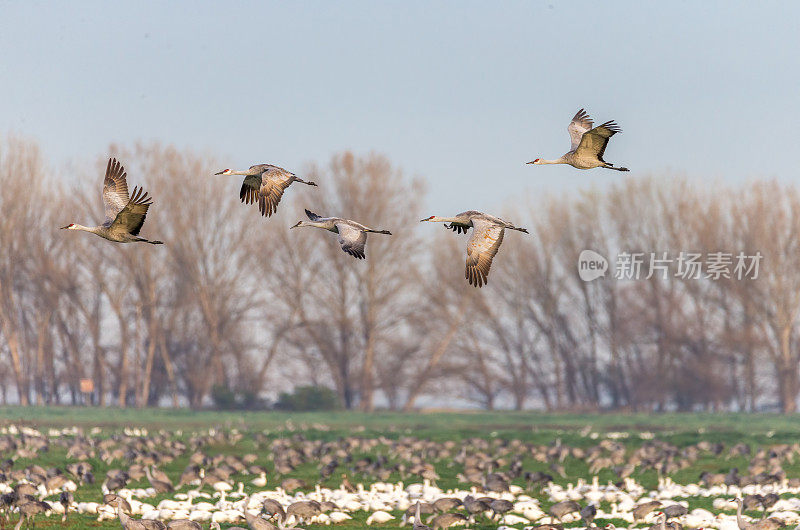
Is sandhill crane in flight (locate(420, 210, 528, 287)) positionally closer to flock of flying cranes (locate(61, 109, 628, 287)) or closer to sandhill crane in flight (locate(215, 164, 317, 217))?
flock of flying cranes (locate(61, 109, 628, 287))

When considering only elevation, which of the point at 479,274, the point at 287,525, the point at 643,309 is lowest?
the point at 287,525

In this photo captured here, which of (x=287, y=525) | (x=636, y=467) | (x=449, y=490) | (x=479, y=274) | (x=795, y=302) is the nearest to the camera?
(x=479, y=274)

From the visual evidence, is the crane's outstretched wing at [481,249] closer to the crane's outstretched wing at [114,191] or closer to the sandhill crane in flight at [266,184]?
the sandhill crane in flight at [266,184]

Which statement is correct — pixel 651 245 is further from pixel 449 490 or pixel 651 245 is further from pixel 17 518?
pixel 17 518

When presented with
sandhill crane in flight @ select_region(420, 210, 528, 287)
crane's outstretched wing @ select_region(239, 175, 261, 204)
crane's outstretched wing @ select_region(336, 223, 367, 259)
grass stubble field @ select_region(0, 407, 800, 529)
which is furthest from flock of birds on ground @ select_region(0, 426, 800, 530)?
crane's outstretched wing @ select_region(336, 223, 367, 259)

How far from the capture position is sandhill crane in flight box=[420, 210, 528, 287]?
1420 cm

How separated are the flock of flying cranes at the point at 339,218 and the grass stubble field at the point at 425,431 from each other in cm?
853

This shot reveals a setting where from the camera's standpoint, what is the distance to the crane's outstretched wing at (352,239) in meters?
13.7

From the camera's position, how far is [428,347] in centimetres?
6794

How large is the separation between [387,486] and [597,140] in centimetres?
1430

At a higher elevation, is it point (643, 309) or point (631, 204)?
point (631, 204)

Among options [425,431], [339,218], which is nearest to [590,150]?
[339,218]

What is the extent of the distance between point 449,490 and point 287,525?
6.77 meters

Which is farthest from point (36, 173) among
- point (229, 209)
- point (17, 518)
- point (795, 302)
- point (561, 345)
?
point (17, 518)
